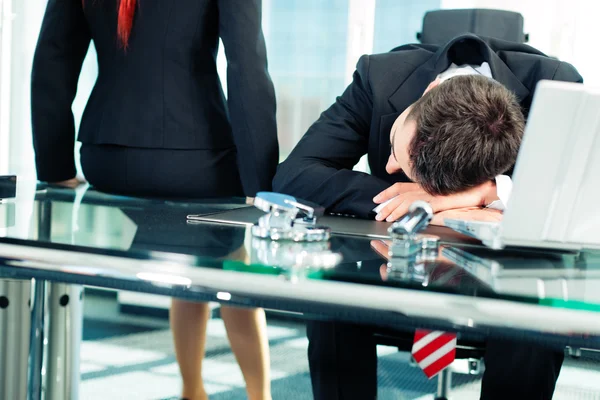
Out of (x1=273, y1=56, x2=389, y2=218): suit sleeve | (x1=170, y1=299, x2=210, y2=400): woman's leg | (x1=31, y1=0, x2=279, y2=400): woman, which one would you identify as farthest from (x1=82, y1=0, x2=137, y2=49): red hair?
(x1=170, y1=299, x2=210, y2=400): woman's leg

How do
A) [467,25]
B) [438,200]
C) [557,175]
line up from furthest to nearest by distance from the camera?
[467,25] → [438,200] → [557,175]

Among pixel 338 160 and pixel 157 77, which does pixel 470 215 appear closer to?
pixel 338 160

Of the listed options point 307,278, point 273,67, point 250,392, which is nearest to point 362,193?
point 250,392

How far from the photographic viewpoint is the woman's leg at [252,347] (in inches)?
37.9

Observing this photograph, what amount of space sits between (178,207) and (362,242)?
52 centimetres

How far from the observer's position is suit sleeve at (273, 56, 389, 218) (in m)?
1.74

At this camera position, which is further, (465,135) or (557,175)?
(465,135)

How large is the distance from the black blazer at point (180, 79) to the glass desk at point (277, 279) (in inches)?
39.3

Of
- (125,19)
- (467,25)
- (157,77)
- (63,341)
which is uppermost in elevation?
(467,25)

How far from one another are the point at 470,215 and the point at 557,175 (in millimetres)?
547

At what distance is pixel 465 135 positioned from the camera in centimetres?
138

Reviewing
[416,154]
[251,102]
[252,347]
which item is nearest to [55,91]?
[251,102]

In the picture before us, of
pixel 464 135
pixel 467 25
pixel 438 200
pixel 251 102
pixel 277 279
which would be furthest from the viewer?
pixel 467 25

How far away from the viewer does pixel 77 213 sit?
4.18ft
